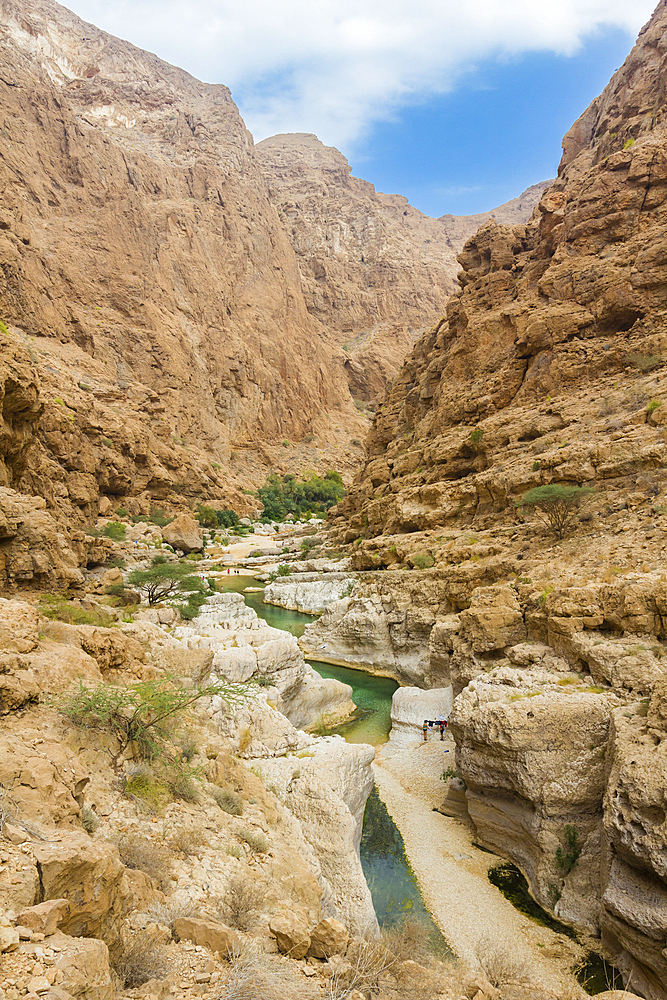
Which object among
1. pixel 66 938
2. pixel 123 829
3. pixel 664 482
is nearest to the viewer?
pixel 66 938

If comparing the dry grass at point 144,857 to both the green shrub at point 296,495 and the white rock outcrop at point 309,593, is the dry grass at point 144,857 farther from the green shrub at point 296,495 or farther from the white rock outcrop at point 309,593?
the green shrub at point 296,495

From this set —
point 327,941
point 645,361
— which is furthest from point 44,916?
point 645,361

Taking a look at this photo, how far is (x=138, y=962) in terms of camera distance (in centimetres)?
336

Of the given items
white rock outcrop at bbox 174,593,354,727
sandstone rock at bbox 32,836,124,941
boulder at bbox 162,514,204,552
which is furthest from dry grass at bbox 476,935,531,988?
boulder at bbox 162,514,204,552

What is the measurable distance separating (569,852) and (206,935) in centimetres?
643

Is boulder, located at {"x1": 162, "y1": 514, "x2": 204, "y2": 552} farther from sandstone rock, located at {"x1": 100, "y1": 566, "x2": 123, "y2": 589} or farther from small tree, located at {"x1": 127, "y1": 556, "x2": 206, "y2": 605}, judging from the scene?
sandstone rock, located at {"x1": 100, "y1": 566, "x2": 123, "y2": 589}

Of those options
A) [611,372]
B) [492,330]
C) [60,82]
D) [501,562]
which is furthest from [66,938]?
[60,82]

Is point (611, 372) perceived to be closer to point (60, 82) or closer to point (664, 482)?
point (664, 482)

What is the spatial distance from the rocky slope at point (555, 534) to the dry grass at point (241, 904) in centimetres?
478

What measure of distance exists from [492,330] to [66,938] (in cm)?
2973

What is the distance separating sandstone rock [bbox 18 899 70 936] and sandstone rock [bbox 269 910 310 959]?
6.84 ft

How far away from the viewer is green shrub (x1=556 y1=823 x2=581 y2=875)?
7734 mm

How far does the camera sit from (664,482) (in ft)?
46.8

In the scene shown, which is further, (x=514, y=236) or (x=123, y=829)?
(x=514, y=236)
